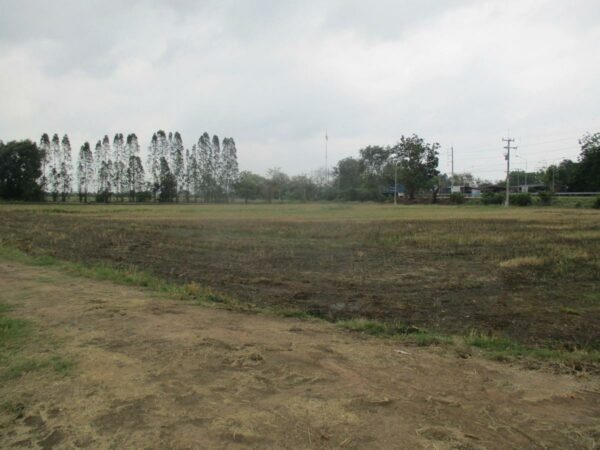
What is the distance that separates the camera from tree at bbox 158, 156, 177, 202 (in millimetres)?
72812

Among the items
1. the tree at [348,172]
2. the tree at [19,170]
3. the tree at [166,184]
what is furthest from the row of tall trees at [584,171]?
the tree at [19,170]

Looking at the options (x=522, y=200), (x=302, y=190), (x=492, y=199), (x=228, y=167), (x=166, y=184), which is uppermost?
(x=228, y=167)

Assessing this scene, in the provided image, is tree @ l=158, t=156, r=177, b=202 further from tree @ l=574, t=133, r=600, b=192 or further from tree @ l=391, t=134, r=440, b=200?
tree @ l=574, t=133, r=600, b=192

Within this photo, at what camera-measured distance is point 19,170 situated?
59719 millimetres

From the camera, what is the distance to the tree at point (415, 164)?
7631 cm

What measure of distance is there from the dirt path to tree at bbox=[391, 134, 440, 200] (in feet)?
245

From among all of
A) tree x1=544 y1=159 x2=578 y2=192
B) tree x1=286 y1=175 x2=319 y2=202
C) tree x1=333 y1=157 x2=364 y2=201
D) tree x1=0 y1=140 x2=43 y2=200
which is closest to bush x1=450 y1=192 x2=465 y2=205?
tree x1=544 y1=159 x2=578 y2=192

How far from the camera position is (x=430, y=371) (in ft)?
12.2

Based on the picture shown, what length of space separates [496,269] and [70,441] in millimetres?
9151

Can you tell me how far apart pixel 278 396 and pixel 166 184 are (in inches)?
2901

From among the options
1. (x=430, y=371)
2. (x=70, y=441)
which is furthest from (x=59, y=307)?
(x=430, y=371)

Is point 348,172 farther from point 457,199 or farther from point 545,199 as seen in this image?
point 545,199

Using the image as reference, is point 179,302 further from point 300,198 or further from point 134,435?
point 300,198

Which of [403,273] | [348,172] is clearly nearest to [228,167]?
[348,172]
